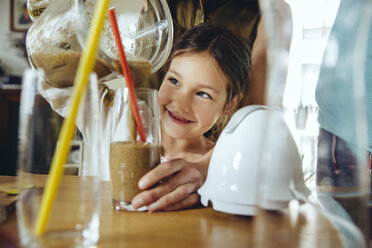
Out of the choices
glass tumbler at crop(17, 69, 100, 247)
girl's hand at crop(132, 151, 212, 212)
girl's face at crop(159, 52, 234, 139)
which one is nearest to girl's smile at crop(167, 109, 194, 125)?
girl's face at crop(159, 52, 234, 139)

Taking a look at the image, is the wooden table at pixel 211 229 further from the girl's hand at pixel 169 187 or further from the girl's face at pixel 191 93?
the girl's face at pixel 191 93

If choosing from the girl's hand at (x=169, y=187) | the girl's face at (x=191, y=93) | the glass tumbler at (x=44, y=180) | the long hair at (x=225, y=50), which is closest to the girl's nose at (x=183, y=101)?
the girl's face at (x=191, y=93)

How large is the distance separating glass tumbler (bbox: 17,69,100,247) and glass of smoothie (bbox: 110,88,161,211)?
0.12m

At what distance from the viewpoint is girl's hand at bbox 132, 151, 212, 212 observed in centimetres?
45

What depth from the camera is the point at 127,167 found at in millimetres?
449

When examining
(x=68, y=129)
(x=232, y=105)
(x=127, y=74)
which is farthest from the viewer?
(x=232, y=105)

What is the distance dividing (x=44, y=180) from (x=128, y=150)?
15cm

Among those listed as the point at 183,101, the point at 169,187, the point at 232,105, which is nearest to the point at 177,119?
the point at 183,101

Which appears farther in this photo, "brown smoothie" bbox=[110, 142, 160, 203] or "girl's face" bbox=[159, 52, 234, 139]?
"girl's face" bbox=[159, 52, 234, 139]

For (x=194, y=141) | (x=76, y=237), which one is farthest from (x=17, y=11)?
(x=76, y=237)

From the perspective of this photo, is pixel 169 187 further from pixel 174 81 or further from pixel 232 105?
pixel 232 105

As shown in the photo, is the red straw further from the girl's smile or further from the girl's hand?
the girl's smile

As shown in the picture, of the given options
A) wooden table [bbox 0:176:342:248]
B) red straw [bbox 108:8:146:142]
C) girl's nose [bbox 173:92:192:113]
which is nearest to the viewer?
wooden table [bbox 0:176:342:248]

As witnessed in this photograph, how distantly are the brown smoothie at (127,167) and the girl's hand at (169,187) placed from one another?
11 millimetres
